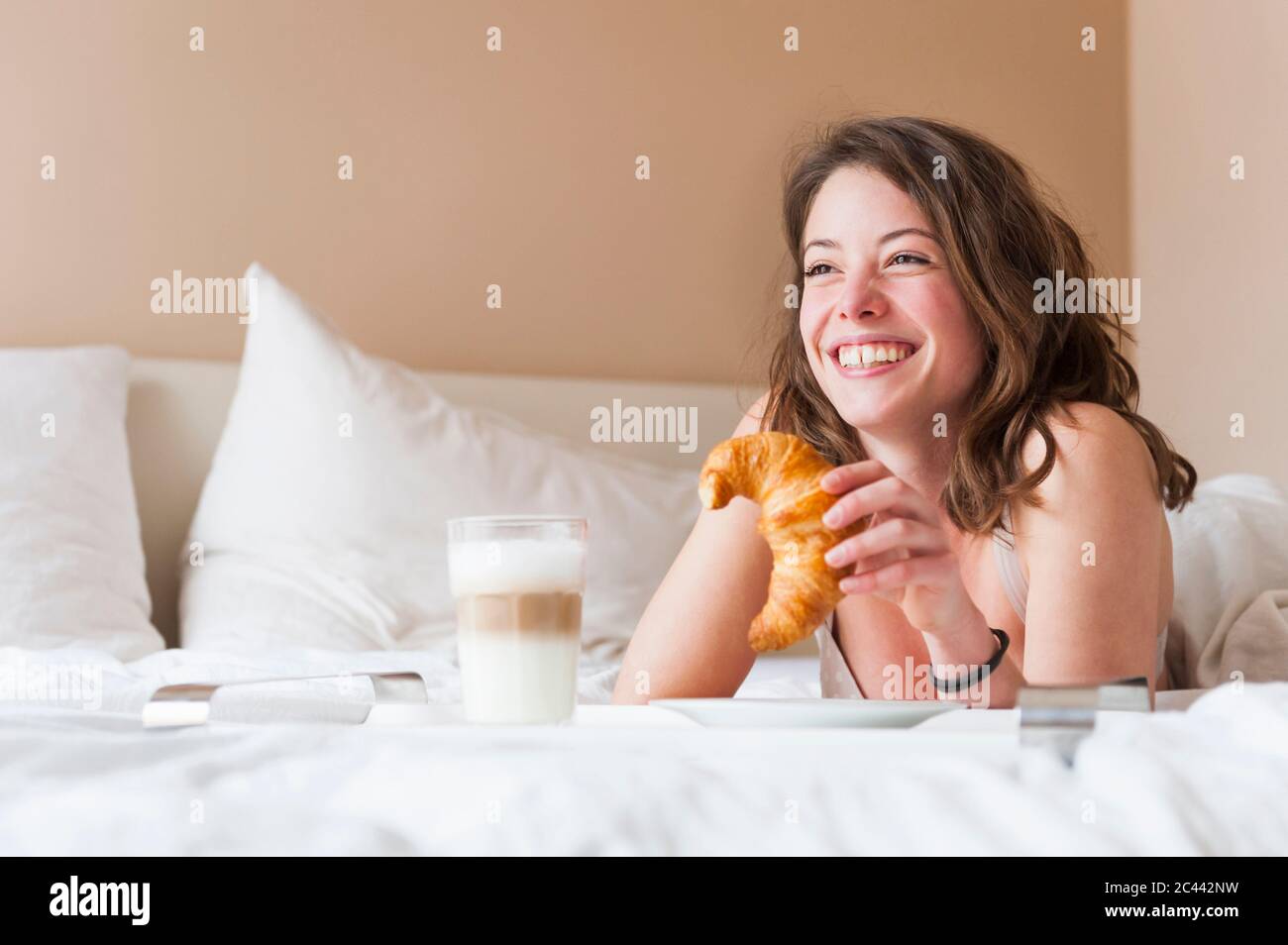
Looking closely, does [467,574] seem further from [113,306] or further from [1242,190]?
[1242,190]

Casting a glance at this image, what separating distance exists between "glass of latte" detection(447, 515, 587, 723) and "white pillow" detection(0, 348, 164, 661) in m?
1.08

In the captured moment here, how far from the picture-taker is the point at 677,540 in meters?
2.05

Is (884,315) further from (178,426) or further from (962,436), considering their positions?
(178,426)

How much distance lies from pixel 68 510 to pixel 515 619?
4.13 feet

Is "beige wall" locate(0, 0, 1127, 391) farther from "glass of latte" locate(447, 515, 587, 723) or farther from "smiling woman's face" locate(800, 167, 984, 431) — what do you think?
"glass of latte" locate(447, 515, 587, 723)

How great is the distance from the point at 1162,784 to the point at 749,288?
2250 mm

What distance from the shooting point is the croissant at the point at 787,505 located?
2.49ft

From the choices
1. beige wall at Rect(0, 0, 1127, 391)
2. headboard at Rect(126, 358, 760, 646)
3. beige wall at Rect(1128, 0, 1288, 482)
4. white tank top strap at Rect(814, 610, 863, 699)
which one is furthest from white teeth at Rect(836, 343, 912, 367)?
beige wall at Rect(1128, 0, 1288, 482)

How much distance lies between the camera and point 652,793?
48cm

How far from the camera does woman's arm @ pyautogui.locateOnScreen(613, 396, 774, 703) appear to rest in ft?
4.38

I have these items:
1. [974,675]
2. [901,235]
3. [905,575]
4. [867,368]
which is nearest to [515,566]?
[905,575]

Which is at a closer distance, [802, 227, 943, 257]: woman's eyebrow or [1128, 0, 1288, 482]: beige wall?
[802, 227, 943, 257]: woman's eyebrow
